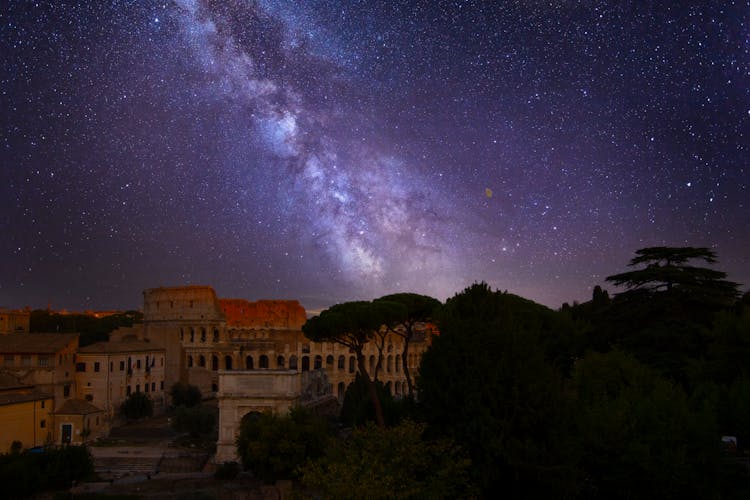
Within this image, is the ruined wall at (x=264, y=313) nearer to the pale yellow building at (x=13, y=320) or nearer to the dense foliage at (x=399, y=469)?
the pale yellow building at (x=13, y=320)

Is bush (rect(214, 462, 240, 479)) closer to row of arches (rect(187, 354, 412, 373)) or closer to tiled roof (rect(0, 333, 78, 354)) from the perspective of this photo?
tiled roof (rect(0, 333, 78, 354))

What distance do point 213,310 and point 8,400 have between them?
1595 inches

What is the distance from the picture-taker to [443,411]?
17.7m

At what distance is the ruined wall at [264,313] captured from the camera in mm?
84188

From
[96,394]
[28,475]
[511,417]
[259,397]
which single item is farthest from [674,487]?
[96,394]

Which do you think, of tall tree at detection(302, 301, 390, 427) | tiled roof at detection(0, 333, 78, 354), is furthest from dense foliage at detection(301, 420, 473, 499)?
tiled roof at detection(0, 333, 78, 354)

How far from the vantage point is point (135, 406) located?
158 ft

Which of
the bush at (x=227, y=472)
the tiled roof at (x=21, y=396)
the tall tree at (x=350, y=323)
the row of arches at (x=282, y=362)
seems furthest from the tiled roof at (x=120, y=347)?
the tall tree at (x=350, y=323)

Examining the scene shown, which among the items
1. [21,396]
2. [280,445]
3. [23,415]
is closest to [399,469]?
[280,445]

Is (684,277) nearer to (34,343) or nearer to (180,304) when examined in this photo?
(34,343)

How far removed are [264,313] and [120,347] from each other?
35.8 meters

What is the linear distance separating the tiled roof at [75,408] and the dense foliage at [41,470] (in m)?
9.61

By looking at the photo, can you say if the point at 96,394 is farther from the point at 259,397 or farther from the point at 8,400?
the point at 259,397

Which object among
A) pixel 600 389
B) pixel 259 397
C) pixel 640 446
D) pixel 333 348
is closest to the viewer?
pixel 640 446
